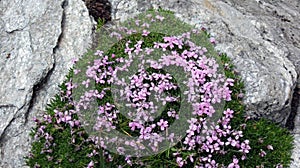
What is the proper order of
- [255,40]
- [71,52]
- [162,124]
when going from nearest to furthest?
[162,124]
[71,52]
[255,40]

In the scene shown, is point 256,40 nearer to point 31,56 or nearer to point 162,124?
point 162,124

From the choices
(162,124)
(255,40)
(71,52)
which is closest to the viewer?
(162,124)

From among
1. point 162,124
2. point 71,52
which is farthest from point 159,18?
point 162,124

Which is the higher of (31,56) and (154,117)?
(154,117)

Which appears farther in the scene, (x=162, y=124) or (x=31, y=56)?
(x=31, y=56)

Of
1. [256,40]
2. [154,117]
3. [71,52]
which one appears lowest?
[71,52]

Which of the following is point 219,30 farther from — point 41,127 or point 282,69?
point 41,127

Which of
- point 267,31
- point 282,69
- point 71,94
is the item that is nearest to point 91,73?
point 71,94
